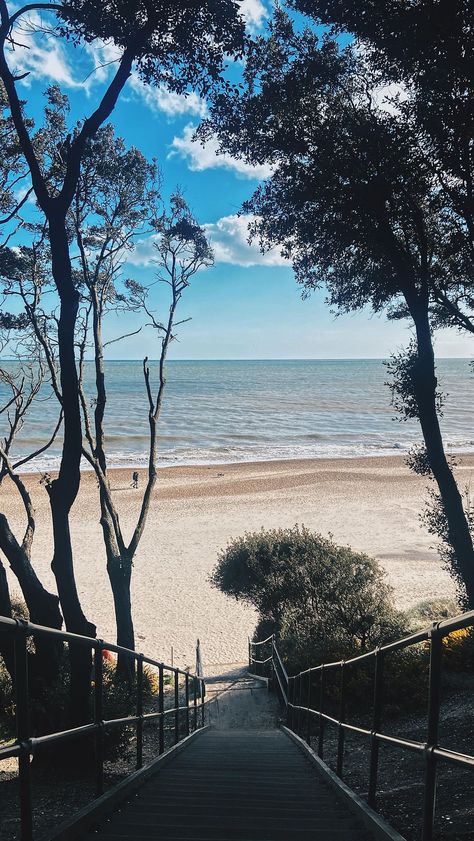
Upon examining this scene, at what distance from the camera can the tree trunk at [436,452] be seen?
847 cm

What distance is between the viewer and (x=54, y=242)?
634 cm

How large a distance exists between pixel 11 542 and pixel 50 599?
83cm

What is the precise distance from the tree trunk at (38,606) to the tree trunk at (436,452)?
549 centimetres

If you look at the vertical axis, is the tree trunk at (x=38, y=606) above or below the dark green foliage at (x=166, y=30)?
below

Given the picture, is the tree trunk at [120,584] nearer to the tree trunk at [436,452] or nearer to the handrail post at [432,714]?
the tree trunk at [436,452]

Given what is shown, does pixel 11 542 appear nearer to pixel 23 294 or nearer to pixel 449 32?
pixel 23 294

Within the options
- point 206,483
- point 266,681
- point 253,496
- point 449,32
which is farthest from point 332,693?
point 206,483

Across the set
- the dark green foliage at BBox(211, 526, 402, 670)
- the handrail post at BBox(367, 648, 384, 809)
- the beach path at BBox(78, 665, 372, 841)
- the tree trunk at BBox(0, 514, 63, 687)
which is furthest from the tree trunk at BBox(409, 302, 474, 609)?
the handrail post at BBox(367, 648, 384, 809)

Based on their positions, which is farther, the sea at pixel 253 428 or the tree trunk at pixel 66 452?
the sea at pixel 253 428

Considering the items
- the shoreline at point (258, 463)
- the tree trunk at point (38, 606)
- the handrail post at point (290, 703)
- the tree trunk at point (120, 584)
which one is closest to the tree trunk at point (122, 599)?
the tree trunk at point (120, 584)

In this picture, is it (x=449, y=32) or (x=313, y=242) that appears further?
(x=313, y=242)

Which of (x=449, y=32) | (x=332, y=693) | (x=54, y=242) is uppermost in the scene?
(x=449, y=32)

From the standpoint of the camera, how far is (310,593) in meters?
13.6

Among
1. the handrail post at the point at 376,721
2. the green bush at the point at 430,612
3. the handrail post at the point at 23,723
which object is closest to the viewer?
the handrail post at the point at 23,723
